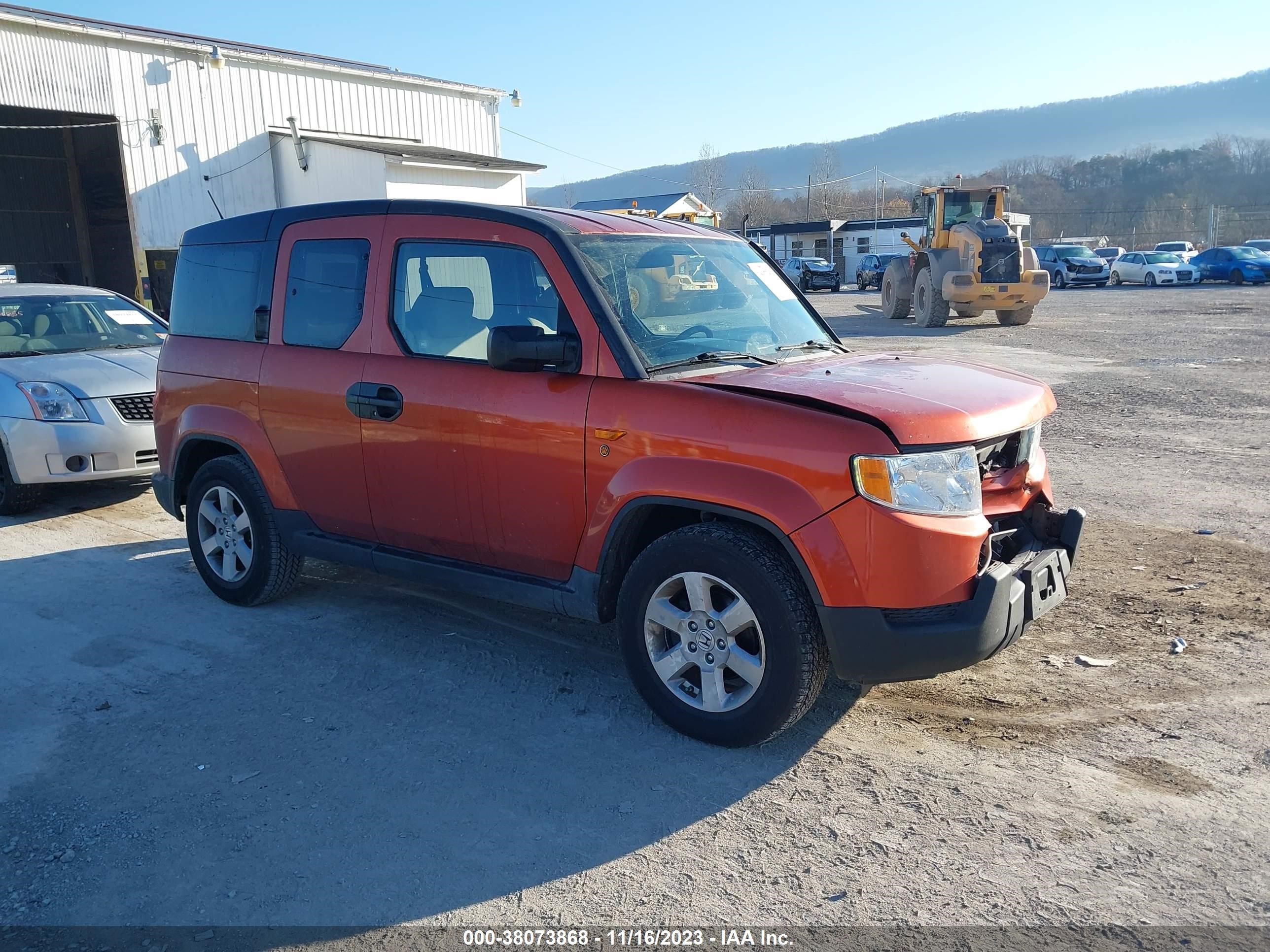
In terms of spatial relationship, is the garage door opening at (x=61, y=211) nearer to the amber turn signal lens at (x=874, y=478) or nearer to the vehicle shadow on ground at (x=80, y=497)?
the vehicle shadow on ground at (x=80, y=497)

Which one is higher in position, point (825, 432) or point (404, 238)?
point (404, 238)

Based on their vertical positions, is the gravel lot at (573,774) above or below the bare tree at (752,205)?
below

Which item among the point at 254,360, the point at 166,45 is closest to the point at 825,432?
the point at 254,360

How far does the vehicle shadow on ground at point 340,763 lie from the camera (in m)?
3.08

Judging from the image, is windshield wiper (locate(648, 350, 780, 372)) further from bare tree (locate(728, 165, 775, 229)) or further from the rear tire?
bare tree (locate(728, 165, 775, 229))

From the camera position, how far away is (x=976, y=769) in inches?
142

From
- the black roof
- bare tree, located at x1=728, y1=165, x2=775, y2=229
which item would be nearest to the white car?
the black roof

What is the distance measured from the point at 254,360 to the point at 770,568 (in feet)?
10.3

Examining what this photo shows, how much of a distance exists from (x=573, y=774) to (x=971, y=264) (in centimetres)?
2083

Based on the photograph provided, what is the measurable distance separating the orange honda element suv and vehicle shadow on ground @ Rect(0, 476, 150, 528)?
3235mm

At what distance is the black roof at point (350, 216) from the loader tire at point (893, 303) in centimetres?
2169

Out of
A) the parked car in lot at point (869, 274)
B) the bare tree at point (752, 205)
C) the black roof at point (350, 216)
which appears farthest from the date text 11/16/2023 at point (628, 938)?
the bare tree at point (752, 205)

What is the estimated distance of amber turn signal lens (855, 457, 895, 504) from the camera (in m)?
3.41

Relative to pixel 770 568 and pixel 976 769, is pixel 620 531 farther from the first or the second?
pixel 976 769
